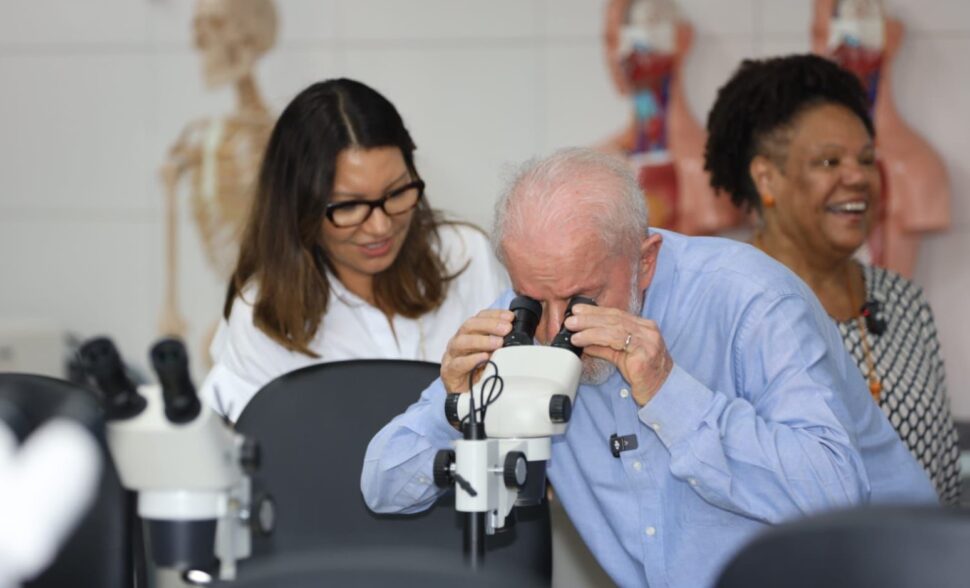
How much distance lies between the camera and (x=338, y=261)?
2381mm

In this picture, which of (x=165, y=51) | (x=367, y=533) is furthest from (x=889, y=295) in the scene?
(x=165, y=51)

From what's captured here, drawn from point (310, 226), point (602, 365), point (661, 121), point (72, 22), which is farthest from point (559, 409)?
point (72, 22)

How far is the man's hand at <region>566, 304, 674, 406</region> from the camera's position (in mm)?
1527

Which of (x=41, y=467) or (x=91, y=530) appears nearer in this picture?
(x=41, y=467)

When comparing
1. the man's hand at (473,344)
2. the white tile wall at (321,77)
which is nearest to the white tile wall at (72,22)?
the white tile wall at (321,77)

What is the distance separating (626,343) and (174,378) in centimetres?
63

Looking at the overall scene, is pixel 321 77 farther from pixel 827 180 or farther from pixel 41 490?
pixel 41 490

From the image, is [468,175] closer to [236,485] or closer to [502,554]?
[502,554]

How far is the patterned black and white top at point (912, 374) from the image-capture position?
238 cm

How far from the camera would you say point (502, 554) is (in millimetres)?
1848

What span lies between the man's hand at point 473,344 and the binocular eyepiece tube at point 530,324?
Result: 1 cm

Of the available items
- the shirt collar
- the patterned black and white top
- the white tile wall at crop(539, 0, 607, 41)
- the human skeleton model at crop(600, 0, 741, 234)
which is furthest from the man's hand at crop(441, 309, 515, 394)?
the white tile wall at crop(539, 0, 607, 41)

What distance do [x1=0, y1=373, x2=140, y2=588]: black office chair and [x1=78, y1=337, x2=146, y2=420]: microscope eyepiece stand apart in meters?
0.60

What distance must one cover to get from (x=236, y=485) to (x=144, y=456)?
9cm
